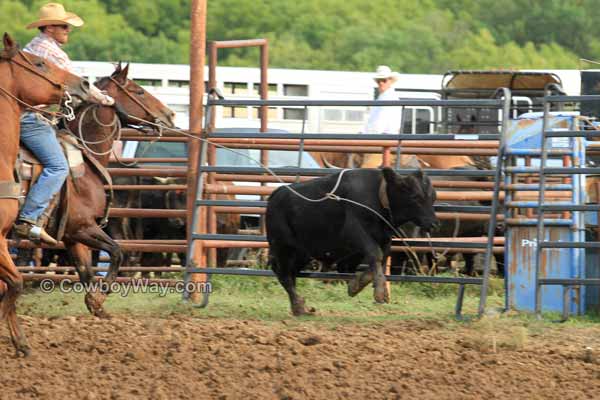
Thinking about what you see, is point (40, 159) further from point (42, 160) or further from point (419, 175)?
point (419, 175)

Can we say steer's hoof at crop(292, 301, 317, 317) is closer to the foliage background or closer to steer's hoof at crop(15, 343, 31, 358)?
steer's hoof at crop(15, 343, 31, 358)

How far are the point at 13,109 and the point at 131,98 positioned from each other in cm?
241

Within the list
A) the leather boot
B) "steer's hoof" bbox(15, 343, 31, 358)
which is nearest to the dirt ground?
"steer's hoof" bbox(15, 343, 31, 358)

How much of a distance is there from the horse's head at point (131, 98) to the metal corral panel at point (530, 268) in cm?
323

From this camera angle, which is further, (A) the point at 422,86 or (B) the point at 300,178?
(A) the point at 422,86

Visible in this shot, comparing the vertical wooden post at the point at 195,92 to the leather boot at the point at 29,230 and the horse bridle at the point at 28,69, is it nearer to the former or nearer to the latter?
the leather boot at the point at 29,230

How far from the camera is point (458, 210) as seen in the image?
1001cm

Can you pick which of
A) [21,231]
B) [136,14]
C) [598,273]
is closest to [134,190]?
[21,231]

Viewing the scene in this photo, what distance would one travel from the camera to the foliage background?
148 ft

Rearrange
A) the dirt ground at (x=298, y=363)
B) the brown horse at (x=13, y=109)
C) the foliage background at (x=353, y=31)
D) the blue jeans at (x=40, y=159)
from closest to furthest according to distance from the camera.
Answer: the dirt ground at (x=298, y=363) → the brown horse at (x=13, y=109) → the blue jeans at (x=40, y=159) → the foliage background at (x=353, y=31)

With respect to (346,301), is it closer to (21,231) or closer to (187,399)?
(21,231)

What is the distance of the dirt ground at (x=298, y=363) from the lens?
701 centimetres

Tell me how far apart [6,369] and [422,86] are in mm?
18366

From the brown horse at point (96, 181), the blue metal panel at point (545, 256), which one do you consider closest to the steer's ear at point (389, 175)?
the blue metal panel at point (545, 256)
